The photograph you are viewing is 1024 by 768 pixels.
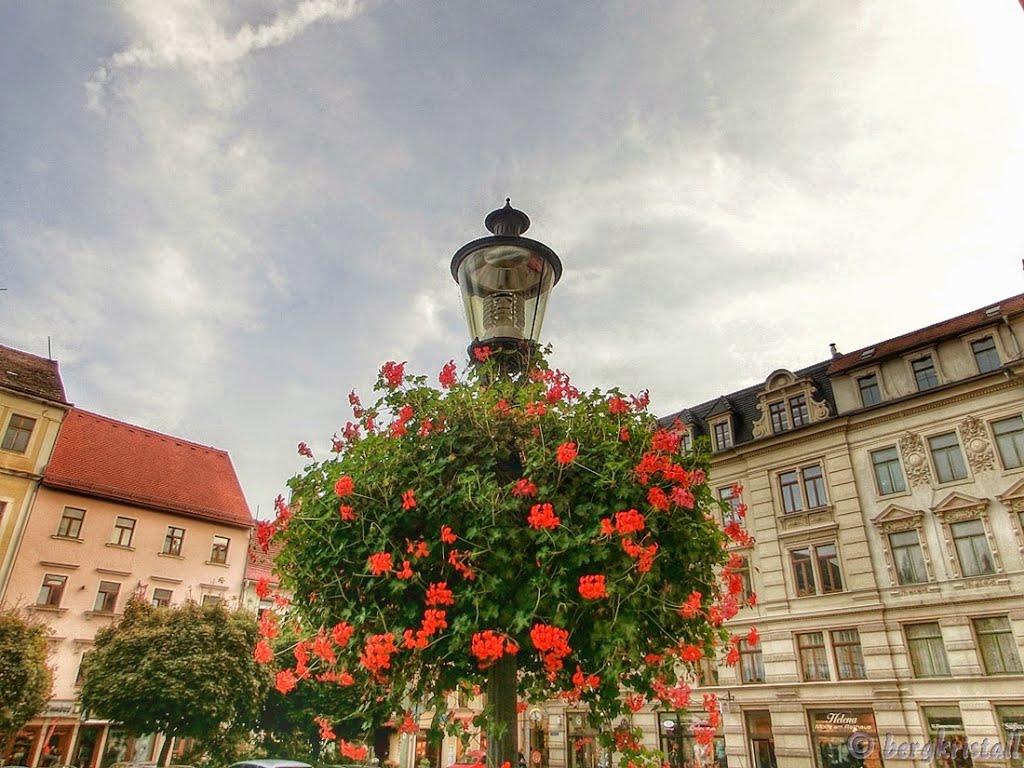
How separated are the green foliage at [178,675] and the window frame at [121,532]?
18.3ft

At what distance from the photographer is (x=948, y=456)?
69.8 ft

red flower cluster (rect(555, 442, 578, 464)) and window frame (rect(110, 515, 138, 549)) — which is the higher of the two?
window frame (rect(110, 515, 138, 549))

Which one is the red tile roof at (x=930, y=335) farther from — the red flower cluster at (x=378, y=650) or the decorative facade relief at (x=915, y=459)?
the red flower cluster at (x=378, y=650)

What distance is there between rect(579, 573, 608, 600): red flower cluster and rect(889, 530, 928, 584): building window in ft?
69.7

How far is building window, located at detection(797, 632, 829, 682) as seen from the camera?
71.5 feet

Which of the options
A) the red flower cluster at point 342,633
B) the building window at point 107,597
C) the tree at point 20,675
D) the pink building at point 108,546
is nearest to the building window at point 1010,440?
the red flower cluster at point 342,633

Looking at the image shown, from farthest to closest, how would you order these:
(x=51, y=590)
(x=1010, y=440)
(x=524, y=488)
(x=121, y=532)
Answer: (x=121, y=532)
(x=51, y=590)
(x=1010, y=440)
(x=524, y=488)

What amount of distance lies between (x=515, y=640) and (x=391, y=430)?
188 cm

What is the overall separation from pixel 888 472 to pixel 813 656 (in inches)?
270

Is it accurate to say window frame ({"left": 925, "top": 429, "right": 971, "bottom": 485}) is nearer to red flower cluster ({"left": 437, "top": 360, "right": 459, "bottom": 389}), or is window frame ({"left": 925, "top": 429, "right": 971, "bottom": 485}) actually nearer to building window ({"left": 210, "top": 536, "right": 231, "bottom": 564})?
red flower cluster ({"left": 437, "top": 360, "right": 459, "bottom": 389})

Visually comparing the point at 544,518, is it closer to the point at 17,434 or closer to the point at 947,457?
the point at 947,457

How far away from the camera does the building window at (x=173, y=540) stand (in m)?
28.2

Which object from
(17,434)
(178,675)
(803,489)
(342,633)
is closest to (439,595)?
(342,633)

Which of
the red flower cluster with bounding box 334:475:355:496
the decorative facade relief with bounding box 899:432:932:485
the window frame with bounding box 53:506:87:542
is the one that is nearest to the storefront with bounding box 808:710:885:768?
the decorative facade relief with bounding box 899:432:932:485
